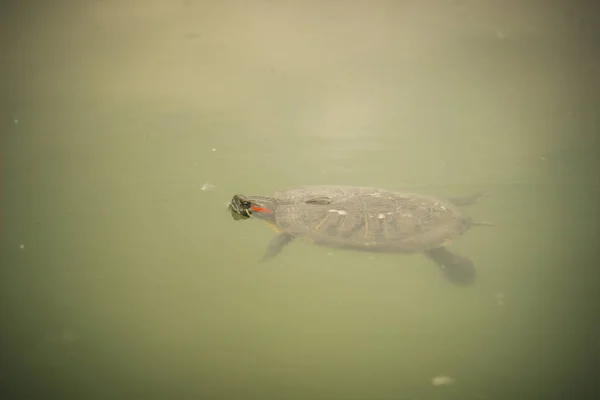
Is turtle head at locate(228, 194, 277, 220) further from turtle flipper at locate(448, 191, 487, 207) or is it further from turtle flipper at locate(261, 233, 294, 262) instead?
turtle flipper at locate(448, 191, 487, 207)

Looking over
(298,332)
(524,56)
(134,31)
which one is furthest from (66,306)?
(524,56)

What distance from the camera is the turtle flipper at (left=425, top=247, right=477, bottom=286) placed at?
1.60 meters

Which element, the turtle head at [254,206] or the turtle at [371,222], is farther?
the turtle head at [254,206]

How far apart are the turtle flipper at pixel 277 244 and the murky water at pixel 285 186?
0.13ft

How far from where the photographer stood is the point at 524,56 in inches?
100

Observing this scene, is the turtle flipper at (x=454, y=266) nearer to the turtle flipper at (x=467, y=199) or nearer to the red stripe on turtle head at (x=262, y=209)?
the turtle flipper at (x=467, y=199)

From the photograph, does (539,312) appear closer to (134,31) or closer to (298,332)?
(298,332)

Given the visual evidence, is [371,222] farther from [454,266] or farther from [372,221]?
[454,266]

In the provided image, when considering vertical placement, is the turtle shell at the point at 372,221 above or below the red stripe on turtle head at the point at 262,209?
below

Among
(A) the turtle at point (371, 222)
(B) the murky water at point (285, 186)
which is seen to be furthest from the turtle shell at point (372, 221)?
(B) the murky water at point (285, 186)

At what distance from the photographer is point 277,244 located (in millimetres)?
1730

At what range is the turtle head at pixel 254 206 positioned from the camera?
1.76 meters

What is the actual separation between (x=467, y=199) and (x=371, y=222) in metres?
0.60

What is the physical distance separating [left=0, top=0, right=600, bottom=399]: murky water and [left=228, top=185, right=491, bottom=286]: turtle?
0.31 feet
